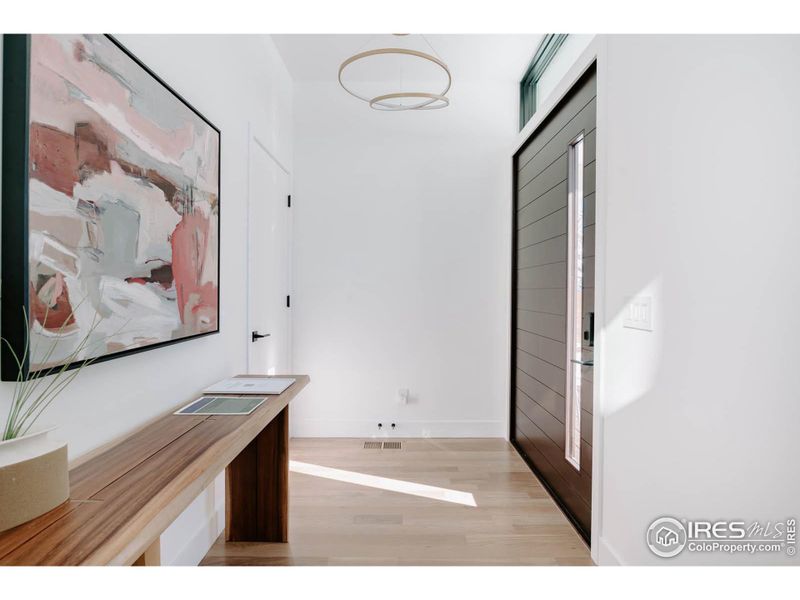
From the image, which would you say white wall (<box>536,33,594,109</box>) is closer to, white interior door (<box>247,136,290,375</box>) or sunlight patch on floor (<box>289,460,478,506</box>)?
white interior door (<box>247,136,290,375</box>)

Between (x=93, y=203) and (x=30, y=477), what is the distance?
2.31ft

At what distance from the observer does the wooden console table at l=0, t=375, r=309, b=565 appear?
743 mm

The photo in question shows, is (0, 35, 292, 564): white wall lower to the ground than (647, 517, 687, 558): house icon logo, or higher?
higher

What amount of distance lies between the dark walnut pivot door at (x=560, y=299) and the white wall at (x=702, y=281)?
31 centimetres

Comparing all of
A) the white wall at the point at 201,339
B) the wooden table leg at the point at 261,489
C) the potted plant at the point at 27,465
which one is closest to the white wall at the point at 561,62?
the white wall at the point at 201,339

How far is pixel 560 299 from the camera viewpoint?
243cm

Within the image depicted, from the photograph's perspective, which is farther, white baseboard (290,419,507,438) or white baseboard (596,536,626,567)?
white baseboard (290,419,507,438)

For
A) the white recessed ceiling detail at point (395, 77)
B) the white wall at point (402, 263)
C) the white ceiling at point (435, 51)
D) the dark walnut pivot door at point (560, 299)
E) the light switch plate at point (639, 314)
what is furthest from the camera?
the white wall at point (402, 263)

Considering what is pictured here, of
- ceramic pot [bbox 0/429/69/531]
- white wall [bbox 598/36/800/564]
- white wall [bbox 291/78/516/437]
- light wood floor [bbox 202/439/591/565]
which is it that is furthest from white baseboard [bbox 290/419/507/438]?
ceramic pot [bbox 0/429/69/531]

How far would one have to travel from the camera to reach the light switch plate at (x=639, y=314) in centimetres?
149

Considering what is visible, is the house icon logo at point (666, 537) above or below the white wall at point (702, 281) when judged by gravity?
below

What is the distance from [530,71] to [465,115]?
0.55 metres

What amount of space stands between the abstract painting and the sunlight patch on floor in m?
1.44

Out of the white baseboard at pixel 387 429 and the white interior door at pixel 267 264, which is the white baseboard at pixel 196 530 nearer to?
the white interior door at pixel 267 264
